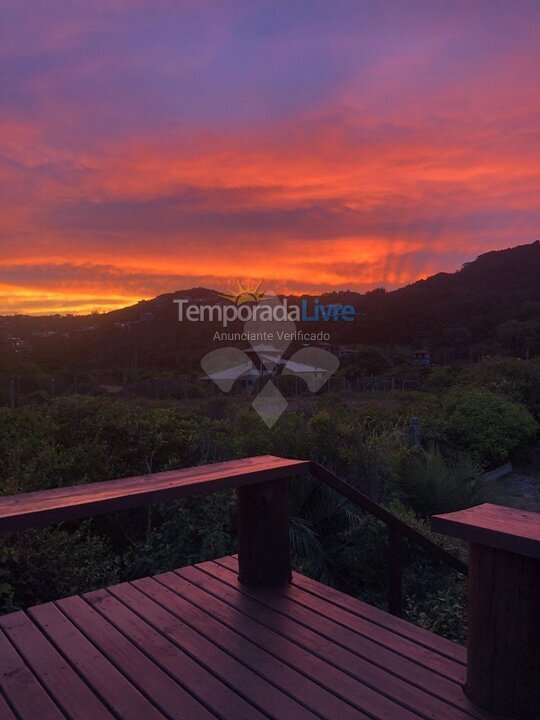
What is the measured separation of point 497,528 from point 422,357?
24488 millimetres

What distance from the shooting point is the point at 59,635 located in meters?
2.32

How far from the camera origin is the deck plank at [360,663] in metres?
1.86

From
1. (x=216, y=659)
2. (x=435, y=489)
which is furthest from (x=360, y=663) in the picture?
(x=435, y=489)

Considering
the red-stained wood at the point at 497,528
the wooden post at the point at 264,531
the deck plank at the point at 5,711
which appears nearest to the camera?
the red-stained wood at the point at 497,528

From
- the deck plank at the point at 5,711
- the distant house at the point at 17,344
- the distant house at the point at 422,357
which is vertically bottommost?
the deck plank at the point at 5,711

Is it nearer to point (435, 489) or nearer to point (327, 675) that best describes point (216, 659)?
point (327, 675)

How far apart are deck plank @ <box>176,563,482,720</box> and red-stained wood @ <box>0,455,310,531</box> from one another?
0.58m

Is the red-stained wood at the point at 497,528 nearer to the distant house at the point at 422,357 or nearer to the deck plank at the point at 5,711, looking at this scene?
the deck plank at the point at 5,711

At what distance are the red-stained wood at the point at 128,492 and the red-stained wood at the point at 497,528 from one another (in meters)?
0.89

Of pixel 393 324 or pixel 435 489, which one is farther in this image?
pixel 393 324

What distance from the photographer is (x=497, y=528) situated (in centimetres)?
174

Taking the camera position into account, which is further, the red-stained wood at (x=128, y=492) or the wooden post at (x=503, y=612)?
the red-stained wood at (x=128, y=492)

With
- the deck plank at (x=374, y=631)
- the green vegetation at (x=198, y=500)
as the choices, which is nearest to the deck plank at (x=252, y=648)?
the deck plank at (x=374, y=631)

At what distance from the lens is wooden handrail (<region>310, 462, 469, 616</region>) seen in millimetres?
2635
